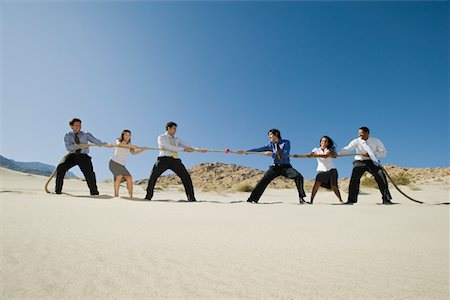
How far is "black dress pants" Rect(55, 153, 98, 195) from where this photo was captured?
691cm

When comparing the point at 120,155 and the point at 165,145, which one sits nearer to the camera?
the point at 165,145

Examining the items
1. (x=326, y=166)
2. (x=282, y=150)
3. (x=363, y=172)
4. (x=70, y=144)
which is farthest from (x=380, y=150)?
(x=70, y=144)

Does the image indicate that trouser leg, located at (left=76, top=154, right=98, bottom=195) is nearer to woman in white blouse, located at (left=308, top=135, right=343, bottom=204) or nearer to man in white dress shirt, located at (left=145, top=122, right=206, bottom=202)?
man in white dress shirt, located at (left=145, top=122, right=206, bottom=202)

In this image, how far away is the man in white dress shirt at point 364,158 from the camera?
6.62 m

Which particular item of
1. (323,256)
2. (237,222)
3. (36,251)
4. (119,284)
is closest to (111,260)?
(119,284)

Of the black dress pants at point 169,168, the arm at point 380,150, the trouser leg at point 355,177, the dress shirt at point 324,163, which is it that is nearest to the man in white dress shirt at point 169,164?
the black dress pants at point 169,168

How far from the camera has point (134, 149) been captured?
7496 millimetres

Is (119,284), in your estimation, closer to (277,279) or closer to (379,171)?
(277,279)

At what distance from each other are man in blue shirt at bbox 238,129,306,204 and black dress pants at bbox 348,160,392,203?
110 cm

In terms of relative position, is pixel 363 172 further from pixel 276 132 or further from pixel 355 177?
pixel 276 132

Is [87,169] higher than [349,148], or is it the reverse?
[349,148]

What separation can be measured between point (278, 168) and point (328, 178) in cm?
125

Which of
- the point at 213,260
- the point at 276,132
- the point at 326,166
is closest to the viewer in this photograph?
the point at 213,260

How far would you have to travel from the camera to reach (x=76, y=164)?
7.00 meters
